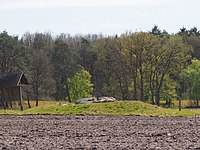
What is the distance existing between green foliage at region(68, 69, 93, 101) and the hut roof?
29915 millimetres

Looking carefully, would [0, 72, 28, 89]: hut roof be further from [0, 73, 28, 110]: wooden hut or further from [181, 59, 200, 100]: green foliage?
[181, 59, 200, 100]: green foliage

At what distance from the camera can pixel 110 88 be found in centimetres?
7688

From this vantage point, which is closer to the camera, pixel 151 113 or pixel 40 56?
pixel 151 113

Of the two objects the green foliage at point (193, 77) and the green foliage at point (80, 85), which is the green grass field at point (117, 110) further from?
the green foliage at point (80, 85)

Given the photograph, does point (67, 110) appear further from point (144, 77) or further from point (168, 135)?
point (144, 77)

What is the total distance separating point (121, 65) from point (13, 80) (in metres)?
27.6

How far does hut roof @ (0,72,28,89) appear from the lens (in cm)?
4638

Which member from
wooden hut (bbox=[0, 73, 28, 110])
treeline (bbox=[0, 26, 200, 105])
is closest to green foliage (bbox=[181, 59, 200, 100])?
treeline (bbox=[0, 26, 200, 105])

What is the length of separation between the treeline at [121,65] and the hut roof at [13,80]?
71.9 feet

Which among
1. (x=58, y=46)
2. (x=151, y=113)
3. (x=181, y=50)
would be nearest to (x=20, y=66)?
(x=58, y=46)

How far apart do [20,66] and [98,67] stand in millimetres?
15663

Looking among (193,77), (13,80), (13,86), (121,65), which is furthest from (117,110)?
A: (193,77)

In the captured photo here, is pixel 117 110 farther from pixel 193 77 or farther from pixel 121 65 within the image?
pixel 193 77

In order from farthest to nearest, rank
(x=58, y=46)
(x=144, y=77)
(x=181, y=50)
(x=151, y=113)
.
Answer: (x=58, y=46) → (x=144, y=77) → (x=181, y=50) → (x=151, y=113)
